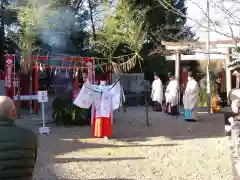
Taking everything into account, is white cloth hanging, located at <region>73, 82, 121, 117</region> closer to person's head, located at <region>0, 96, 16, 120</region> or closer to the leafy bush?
the leafy bush

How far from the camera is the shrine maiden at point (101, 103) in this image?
9227 mm

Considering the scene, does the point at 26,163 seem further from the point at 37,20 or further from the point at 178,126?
the point at 37,20

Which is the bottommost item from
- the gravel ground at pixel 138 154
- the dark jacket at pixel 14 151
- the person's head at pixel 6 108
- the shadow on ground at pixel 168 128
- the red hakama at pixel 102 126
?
the gravel ground at pixel 138 154

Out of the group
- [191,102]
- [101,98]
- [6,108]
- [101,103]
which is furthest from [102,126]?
[6,108]

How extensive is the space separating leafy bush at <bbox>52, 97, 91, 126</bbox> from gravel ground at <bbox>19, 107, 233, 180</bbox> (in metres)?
0.53

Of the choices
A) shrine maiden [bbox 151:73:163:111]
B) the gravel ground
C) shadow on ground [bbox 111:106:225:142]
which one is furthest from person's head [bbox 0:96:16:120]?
shrine maiden [bbox 151:73:163:111]

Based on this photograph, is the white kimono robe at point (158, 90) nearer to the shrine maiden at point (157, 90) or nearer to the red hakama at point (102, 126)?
the shrine maiden at point (157, 90)

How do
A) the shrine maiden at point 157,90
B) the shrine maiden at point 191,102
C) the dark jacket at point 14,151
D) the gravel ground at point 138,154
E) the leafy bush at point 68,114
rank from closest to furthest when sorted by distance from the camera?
the dark jacket at point 14,151 → the gravel ground at point 138,154 → the leafy bush at point 68,114 → the shrine maiden at point 191,102 → the shrine maiden at point 157,90

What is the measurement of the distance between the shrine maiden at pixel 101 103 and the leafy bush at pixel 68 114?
2132 mm

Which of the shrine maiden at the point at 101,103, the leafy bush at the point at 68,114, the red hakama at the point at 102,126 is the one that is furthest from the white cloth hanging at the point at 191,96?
the red hakama at the point at 102,126

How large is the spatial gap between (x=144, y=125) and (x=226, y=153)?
14.3ft

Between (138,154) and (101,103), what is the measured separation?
1958mm

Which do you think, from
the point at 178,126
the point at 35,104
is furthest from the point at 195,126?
the point at 35,104

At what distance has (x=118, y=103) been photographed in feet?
30.8
